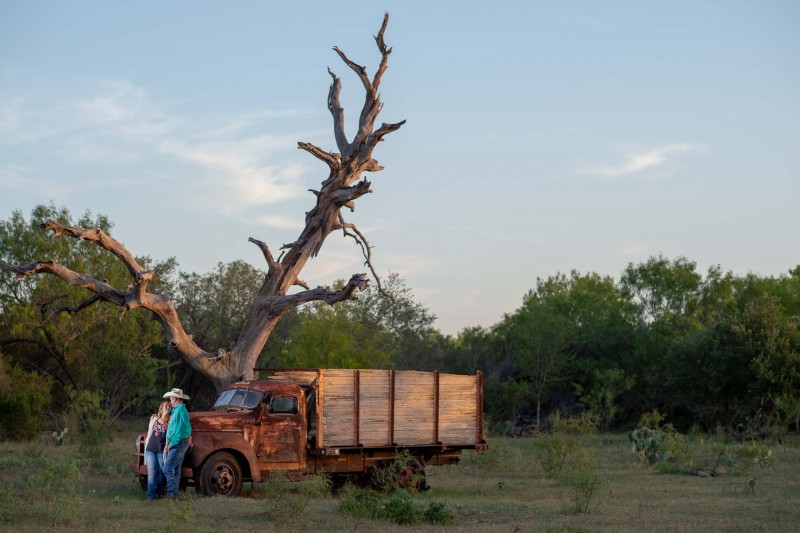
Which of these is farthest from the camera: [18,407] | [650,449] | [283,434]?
[18,407]

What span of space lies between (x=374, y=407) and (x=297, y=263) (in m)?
6.44

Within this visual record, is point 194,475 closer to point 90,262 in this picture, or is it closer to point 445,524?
point 445,524

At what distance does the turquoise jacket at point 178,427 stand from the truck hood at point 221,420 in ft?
1.60

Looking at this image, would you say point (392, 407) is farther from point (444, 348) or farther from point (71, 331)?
point (444, 348)

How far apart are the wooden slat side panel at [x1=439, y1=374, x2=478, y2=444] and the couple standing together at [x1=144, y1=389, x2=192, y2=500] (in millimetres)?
5033

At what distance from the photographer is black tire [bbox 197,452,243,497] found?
52.2ft

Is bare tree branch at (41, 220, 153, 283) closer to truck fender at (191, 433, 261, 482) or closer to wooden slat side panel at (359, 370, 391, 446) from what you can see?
truck fender at (191, 433, 261, 482)

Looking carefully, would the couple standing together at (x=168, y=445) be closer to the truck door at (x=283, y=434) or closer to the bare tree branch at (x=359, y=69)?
the truck door at (x=283, y=434)

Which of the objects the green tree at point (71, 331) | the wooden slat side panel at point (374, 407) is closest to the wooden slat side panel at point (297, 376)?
the wooden slat side panel at point (374, 407)

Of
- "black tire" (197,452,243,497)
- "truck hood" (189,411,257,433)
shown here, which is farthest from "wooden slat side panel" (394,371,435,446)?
"black tire" (197,452,243,497)

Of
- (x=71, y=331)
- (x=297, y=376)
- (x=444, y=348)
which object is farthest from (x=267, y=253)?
(x=444, y=348)

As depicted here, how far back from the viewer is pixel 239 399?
56.5ft

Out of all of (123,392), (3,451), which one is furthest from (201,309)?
(3,451)

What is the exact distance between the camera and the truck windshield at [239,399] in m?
17.0
